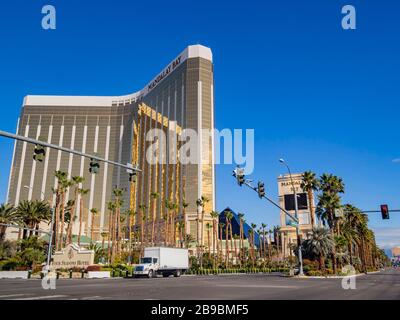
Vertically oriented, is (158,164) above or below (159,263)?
above

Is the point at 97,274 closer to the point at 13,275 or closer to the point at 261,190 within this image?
the point at 13,275

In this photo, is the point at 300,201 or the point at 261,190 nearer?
the point at 261,190

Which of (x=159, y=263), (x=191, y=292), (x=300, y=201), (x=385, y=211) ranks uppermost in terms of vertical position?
(x=300, y=201)

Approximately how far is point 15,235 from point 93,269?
258ft

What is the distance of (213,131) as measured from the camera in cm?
16062

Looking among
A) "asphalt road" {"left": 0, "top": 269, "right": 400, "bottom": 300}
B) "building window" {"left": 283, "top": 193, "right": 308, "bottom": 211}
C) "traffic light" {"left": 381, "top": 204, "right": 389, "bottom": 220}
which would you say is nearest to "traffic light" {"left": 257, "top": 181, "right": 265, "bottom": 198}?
"asphalt road" {"left": 0, "top": 269, "right": 400, "bottom": 300}

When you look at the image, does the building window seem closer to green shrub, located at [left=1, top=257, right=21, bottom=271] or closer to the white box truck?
the white box truck

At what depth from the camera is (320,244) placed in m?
46.9

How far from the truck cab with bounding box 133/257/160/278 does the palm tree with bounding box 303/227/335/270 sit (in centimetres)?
2098

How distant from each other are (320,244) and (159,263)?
70.9 ft

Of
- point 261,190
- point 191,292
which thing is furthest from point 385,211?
point 191,292

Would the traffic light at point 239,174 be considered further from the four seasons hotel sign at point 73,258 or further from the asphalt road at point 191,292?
the four seasons hotel sign at point 73,258
